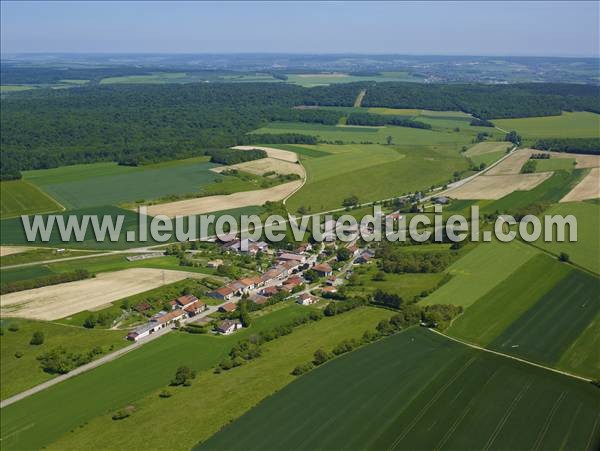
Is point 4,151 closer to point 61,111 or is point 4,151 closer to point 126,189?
point 126,189

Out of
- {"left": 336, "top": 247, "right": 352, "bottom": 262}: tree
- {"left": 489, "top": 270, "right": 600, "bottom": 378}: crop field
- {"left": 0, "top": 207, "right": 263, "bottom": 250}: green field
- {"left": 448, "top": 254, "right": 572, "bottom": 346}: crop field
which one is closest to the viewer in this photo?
{"left": 489, "top": 270, "right": 600, "bottom": 378}: crop field

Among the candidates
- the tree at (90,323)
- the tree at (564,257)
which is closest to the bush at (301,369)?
the tree at (90,323)

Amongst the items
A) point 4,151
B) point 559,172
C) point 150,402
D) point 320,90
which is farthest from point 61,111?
point 150,402

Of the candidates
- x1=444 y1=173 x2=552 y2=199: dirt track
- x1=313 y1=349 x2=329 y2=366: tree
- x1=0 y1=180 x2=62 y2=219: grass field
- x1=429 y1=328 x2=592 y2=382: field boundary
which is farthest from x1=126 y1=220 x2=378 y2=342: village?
x1=0 y1=180 x2=62 y2=219: grass field

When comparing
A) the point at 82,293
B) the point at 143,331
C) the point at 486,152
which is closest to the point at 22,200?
the point at 82,293

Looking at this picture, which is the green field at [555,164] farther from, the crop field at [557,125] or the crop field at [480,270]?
the crop field at [480,270]

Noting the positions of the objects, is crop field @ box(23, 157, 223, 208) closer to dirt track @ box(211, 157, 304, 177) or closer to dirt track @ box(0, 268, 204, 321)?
dirt track @ box(211, 157, 304, 177)

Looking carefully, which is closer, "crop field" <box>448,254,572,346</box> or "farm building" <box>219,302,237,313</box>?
"crop field" <box>448,254,572,346</box>
